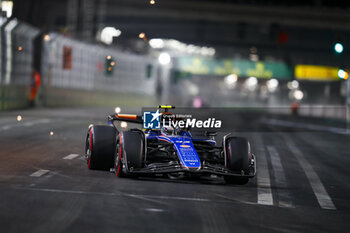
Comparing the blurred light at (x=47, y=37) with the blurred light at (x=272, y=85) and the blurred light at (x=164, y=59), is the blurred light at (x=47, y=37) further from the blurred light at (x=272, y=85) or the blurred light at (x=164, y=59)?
the blurred light at (x=272, y=85)

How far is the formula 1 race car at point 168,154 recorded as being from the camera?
35.2 feet

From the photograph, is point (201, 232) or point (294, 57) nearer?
point (201, 232)

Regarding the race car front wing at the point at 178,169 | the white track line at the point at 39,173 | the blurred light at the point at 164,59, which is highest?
the blurred light at the point at 164,59

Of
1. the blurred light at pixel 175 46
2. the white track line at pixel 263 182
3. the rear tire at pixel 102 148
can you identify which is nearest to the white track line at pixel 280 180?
the white track line at pixel 263 182

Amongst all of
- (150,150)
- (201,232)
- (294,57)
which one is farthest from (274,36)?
(201,232)

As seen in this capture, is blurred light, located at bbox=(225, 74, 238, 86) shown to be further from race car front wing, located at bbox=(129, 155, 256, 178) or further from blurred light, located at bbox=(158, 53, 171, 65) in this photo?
race car front wing, located at bbox=(129, 155, 256, 178)

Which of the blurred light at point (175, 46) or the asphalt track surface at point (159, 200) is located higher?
the blurred light at point (175, 46)

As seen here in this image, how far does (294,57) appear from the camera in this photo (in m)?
70.3

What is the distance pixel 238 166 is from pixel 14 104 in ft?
88.0

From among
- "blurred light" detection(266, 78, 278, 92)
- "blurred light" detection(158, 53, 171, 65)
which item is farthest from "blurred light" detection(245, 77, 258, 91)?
"blurred light" detection(158, 53, 171, 65)

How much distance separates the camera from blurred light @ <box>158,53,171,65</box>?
3159 inches

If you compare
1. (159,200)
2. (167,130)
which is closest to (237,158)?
(167,130)

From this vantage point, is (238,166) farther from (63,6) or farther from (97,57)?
(97,57)

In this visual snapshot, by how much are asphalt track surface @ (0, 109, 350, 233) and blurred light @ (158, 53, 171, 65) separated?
65511mm
